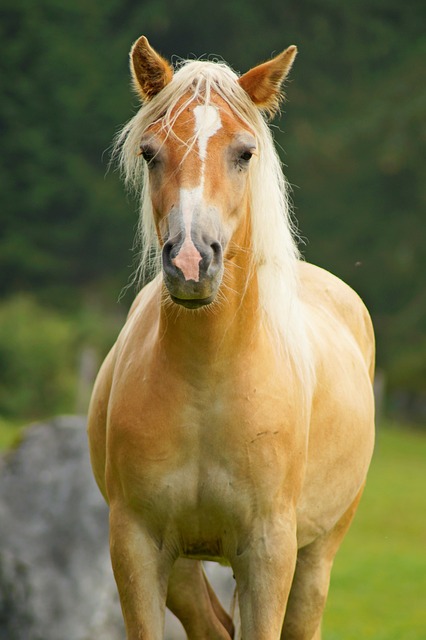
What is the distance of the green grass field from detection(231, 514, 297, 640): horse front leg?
4.63m

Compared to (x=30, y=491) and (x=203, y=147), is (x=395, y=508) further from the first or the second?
(x=203, y=147)

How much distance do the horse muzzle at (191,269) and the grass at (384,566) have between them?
5.52 metres

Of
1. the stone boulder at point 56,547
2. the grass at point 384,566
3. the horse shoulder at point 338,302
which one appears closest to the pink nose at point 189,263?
the horse shoulder at point 338,302

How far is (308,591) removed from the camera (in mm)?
4617

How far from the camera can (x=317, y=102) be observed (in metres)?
30.3

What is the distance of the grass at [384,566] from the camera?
8.91m

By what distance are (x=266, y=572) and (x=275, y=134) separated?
2504 centimetres

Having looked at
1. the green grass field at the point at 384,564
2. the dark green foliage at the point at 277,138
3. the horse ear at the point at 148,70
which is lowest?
the green grass field at the point at 384,564

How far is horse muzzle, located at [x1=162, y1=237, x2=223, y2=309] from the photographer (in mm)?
3209

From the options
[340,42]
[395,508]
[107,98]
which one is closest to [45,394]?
[395,508]

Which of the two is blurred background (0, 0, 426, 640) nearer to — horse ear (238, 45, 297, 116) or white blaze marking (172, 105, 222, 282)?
horse ear (238, 45, 297, 116)

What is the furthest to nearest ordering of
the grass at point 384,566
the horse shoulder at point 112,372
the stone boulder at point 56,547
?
the grass at point 384,566
the stone boulder at point 56,547
the horse shoulder at point 112,372

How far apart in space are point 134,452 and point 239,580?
0.58 metres

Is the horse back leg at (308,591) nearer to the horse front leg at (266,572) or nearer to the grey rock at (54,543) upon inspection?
the horse front leg at (266,572)
